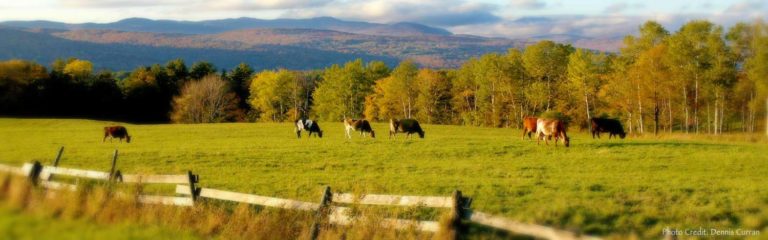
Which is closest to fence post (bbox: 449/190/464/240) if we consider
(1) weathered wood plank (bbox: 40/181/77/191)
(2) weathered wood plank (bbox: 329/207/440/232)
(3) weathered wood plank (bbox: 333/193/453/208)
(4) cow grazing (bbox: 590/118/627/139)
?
(3) weathered wood plank (bbox: 333/193/453/208)

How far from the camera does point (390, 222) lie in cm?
1137

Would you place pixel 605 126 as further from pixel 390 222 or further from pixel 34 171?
pixel 34 171

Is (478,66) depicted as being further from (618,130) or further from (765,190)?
(765,190)

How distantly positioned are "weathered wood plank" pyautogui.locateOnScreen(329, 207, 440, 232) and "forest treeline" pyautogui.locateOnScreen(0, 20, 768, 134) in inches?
1949

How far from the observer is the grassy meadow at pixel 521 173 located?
14.3 meters

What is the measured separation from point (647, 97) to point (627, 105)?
3.63 metres

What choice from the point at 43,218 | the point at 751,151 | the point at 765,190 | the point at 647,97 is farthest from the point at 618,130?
the point at 43,218

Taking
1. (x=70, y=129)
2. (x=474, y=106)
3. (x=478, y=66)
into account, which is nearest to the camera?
(x=70, y=129)

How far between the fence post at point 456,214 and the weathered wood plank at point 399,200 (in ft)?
0.55

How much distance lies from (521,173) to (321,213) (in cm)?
1120

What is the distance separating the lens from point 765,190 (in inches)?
670

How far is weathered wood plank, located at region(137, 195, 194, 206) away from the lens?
13469 mm

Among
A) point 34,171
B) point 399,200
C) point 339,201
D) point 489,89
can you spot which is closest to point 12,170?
point 34,171

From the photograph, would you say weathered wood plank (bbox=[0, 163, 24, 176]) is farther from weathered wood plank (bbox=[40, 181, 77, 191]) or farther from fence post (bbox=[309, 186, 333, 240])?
fence post (bbox=[309, 186, 333, 240])
